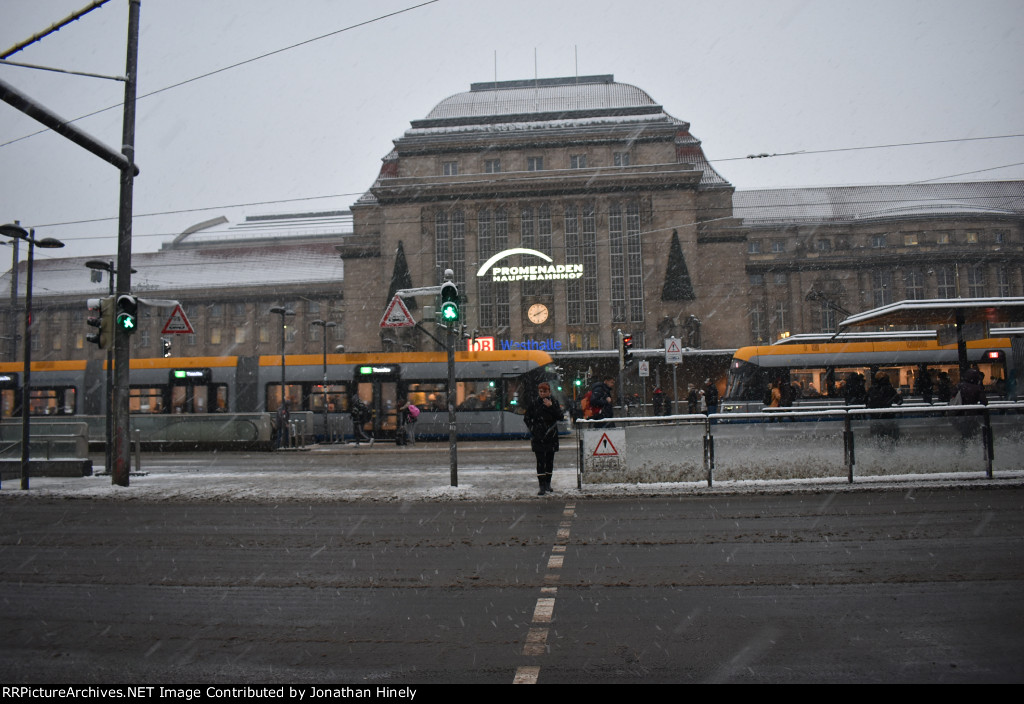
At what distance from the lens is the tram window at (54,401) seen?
29.6 meters

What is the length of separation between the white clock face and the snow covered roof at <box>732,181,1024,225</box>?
3122 centimetres

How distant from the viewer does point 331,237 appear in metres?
93.9

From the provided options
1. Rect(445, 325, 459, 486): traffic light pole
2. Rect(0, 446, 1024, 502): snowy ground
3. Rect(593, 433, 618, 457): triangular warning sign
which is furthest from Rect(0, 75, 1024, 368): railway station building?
Rect(593, 433, 618, 457): triangular warning sign

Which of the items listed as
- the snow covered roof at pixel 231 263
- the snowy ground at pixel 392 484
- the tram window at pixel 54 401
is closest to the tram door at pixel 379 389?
the snowy ground at pixel 392 484

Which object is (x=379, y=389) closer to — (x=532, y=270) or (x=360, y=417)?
(x=360, y=417)

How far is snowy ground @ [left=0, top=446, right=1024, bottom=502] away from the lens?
11734 millimetres

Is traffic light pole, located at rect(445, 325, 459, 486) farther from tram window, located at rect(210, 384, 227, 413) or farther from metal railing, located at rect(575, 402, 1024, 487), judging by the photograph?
tram window, located at rect(210, 384, 227, 413)

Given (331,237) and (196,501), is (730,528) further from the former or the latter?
(331,237)

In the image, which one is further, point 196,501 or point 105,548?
point 196,501

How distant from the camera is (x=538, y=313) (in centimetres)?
6122

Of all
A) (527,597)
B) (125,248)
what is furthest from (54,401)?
(527,597)

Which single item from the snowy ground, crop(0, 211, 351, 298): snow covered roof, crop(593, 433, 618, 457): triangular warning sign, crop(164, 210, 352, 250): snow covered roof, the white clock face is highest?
crop(164, 210, 352, 250): snow covered roof

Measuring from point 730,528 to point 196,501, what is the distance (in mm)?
8515
